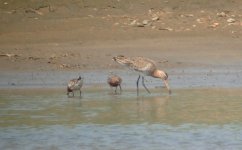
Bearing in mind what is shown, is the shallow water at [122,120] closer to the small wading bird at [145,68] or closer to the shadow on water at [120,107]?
the shadow on water at [120,107]

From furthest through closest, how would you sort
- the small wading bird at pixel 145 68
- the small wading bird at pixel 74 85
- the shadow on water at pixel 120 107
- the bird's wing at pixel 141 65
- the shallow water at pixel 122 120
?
the bird's wing at pixel 141 65, the small wading bird at pixel 145 68, the small wading bird at pixel 74 85, the shadow on water at pixel 120 107, the shallow water at pixel 122 120

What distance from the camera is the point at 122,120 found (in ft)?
35.8

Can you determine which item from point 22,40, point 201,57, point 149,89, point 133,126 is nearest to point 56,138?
point 133,126

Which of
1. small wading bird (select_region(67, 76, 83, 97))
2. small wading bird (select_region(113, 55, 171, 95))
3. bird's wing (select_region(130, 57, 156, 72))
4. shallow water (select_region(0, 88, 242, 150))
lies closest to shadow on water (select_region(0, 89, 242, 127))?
shallow water (select_region(0, 88, 242, 150))

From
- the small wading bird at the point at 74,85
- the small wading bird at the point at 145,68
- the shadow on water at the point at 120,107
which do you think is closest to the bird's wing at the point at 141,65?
the small wading bird at the point at 145,68

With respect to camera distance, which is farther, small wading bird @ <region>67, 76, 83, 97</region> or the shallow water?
small wading bird @ <region>67, 76, 83, 97</region>

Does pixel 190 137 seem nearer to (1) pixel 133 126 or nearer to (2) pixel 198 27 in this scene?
(1) pixel 133 126

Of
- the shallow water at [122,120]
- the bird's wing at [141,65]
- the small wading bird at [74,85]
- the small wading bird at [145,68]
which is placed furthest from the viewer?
the bird's wing at [141,65]

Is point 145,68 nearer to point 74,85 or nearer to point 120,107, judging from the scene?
point 74,85

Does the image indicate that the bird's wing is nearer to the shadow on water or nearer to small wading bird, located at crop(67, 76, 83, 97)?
the shadow on water

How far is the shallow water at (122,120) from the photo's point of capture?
30.5ft

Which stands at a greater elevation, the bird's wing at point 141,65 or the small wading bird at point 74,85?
the bird's wing at point 141,65

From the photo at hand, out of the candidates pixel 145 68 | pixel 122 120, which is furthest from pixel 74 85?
pixel 122 120

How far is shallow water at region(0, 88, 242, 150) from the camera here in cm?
930
